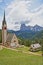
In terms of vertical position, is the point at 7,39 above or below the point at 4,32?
below

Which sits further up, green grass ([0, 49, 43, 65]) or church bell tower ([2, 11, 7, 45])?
church bell tower ([2, 11, 7, 45])

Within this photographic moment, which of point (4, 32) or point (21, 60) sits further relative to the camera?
point (4, 32)

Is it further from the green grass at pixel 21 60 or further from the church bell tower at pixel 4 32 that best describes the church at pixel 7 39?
the green grass at pixel 21 60

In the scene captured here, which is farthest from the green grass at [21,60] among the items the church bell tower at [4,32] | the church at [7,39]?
the church bell tower at [4,32]

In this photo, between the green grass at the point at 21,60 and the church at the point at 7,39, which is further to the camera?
the church at the point at 7,39

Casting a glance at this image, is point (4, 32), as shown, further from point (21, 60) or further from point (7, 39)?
point (21, 60)

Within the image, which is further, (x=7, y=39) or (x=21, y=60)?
(x=7, y=39)

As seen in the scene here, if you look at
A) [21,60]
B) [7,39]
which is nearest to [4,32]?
[7,39]

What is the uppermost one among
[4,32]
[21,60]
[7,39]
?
[4,32]

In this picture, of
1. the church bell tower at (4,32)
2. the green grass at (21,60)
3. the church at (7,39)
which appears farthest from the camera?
the church bell tower at (4,32)

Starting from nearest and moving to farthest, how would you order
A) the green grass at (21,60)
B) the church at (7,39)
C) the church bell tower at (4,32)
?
1. the green grass at (21,60)
2. the church at (7,39)
3. the church bell tower at (4,32)

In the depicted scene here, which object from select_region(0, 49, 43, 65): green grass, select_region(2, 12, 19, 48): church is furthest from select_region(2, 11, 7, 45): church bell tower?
select_region(0, 49, 43, 65): green grass

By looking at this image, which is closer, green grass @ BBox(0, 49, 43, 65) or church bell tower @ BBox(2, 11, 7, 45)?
green grass @ BBox(0, 49, 43, 65)

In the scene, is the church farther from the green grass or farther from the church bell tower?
the green grass
